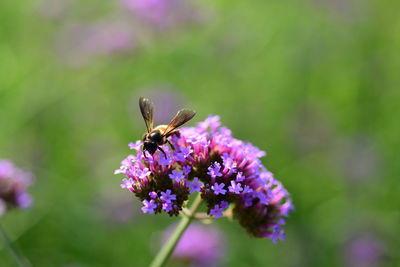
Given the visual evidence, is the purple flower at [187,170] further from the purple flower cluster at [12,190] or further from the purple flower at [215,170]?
the purple flower cluster at [12,190]

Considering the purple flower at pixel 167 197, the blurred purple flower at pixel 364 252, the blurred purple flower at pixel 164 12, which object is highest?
the blurred purple flower at pixel 164 12

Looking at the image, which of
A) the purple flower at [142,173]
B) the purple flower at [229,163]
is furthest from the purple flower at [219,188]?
the purple flower at [142,173]

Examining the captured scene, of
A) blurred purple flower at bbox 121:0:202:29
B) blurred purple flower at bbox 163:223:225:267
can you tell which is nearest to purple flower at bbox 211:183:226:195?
blurred purple flower at bbox 163:223:225:267

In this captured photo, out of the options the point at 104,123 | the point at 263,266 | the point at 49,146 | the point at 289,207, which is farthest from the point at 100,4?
the point at 289,207

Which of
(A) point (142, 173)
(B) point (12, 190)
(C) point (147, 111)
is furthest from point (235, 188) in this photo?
(B) point (12, 190)

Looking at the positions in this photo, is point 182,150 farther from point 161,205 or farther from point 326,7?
point 326,7

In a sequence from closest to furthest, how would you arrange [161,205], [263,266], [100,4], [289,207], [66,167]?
[161,205] < [289,207] < [263,266] < [66,167] < [100,4]

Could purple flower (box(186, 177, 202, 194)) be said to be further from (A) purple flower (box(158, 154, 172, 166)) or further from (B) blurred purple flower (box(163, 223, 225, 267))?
(B) blurred purple flower (box(163, 223, 225, 267))
